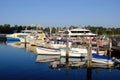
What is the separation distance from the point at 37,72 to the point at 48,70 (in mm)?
2195

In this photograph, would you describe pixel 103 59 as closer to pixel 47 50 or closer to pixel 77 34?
pixel 47 50

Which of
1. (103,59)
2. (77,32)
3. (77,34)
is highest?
(77,32)

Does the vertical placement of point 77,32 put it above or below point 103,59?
above

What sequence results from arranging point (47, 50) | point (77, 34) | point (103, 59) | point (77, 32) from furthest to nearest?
point (77, 32) → point (77, 34) → point (47, 50) → point (103, 59)

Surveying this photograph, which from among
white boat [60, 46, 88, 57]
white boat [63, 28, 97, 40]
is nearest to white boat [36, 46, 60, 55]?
white boat [60, 46, 88, 57]

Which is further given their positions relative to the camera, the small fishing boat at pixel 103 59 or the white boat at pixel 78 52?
the white boat at pixel 78 52

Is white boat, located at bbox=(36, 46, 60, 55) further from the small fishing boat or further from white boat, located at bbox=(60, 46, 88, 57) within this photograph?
the small fishing boat

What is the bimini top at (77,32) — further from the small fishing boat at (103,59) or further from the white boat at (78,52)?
the small fishing boat at (103,59)

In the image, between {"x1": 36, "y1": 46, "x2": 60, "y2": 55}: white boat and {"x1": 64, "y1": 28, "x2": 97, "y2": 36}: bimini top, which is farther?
{"x1": 64, "y1": 28, "x2": 97, "y2": 36}: bimini top

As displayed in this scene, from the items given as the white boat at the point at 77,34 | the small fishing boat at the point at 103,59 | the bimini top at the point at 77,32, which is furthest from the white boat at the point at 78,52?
the bimini top at the point at 77,32

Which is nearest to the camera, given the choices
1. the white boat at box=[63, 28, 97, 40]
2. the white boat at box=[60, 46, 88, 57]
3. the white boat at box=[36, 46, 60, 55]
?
the white boat at box=[60, 46, 88, 57]

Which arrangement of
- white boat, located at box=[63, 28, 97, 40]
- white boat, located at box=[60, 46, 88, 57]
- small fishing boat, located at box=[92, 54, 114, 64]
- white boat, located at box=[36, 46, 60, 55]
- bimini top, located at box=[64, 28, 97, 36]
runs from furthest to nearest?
bimini top, located at box=[64, 28, 97, 36], white boat, located at box=[63, 28, 97, 40], white boat, located at box=[36, 46, 60, 55], white boat, located at box=[60, 46, 88, 57], small fishing boat, located at box=[92, 54, 114, 64]

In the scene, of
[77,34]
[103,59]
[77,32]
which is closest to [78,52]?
[103,59]

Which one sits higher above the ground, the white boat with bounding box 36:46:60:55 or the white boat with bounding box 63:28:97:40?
the white boat with bounding box 63:28:97:40
